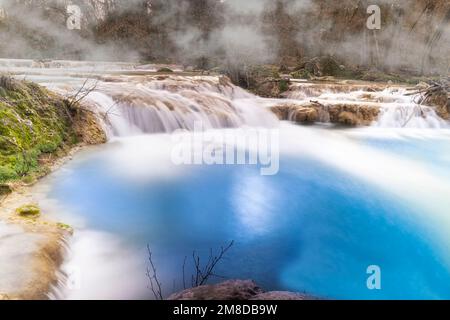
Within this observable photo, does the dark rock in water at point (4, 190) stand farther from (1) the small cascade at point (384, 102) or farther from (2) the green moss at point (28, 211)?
(1) the small cascade at point (384, 102)

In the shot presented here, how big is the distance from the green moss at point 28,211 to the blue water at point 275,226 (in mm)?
359

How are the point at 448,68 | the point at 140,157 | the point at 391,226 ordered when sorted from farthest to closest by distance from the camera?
the point at 448,68, the point at 140,157, the point at 391,226

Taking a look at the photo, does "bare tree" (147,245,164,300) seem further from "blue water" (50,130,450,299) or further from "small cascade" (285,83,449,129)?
"small cascade" (285,83,449,129)

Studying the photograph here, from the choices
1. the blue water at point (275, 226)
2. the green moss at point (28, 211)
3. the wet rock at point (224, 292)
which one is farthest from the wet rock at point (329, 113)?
the wet rock at point (224, 292)

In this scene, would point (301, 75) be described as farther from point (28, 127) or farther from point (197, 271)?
point (197, 271)

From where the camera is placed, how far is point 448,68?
82.2ft

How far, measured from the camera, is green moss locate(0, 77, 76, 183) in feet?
13.9

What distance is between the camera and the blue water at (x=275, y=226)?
2.73m

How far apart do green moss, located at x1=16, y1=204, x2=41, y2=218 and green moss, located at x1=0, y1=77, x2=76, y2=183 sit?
83cm

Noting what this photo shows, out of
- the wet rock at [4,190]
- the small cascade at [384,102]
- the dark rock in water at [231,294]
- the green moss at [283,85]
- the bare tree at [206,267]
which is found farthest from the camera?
the green moss at [283,85]

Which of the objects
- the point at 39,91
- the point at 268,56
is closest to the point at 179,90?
the point at 39,91

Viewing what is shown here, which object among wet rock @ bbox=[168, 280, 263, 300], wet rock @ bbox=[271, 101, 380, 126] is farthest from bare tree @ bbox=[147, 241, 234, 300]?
wet rock @ bbox=[271, 101, 380, 126]

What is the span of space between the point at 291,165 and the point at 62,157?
373cm
